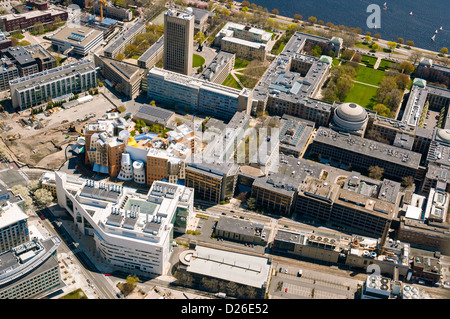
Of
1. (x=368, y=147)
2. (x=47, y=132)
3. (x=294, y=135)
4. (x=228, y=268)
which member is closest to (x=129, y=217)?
(x=228, y=268)

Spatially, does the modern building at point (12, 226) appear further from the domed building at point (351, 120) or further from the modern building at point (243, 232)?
the domed building at point (351, 120)

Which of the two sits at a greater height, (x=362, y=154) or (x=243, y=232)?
(x=362, y=154)

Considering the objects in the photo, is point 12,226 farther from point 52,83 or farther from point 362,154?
point 362,154

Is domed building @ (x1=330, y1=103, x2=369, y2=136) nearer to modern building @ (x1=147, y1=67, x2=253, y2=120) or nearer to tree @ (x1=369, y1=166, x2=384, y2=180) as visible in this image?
tree @ (x1=369, y1=166, x2=384, y2=180)

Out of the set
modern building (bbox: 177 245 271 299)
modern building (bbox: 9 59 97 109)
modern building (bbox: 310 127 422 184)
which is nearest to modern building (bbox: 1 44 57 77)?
modern building (bbox: 9 59 97 109)

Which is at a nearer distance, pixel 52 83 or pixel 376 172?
pixel 376 172

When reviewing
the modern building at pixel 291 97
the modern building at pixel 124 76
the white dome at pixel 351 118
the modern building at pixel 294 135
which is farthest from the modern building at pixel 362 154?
the modern building at pixel 124 76

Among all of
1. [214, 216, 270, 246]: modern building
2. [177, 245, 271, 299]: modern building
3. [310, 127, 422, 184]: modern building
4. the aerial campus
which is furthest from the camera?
[310, 127, 422, 184]: modern building
